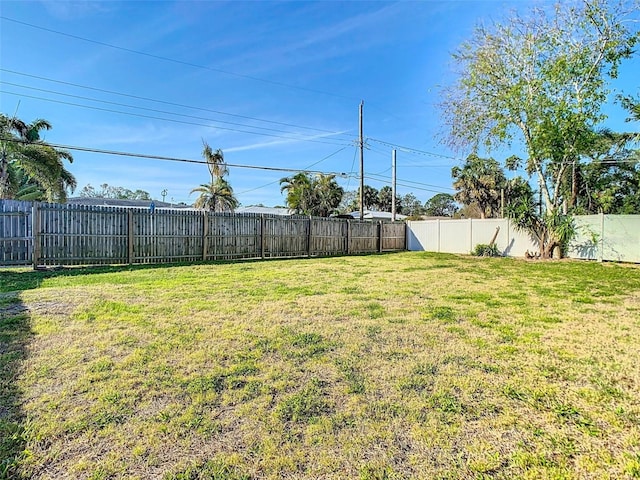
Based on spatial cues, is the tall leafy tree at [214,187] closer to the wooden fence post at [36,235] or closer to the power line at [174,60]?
the power line at [174,60]

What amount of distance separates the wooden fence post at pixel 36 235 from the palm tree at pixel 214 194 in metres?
14.5

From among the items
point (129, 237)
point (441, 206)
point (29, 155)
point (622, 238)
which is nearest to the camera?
point (129, 237)

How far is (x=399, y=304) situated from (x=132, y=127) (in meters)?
15.6

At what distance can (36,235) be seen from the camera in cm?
808

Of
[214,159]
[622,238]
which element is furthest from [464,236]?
[214,159]

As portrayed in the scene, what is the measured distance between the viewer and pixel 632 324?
13.1 feet

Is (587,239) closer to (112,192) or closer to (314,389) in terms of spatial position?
(314,389)

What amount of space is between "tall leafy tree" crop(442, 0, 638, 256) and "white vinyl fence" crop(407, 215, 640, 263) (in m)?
0.97

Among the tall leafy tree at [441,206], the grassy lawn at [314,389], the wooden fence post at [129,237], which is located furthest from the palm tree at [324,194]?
the tall leafy tree at [441,206]

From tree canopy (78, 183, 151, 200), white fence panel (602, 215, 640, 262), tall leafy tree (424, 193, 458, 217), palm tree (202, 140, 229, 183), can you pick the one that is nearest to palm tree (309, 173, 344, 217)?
palm tree (202, 140, 229, 183)

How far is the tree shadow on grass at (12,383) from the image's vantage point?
164 cm

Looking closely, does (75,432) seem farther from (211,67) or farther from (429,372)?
(211,67)

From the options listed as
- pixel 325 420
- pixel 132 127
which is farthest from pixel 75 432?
pixel 132 127

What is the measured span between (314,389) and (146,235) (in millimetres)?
8772
